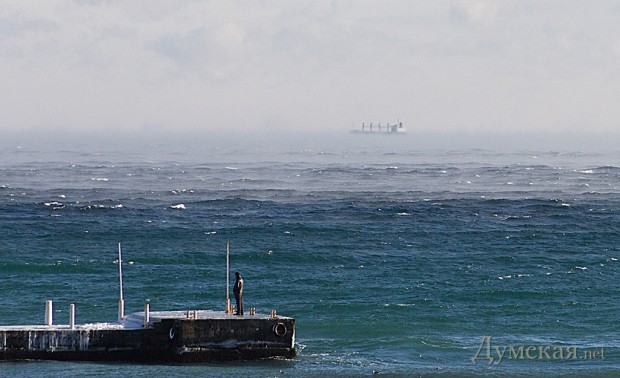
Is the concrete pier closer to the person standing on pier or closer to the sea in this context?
the person standing on pier

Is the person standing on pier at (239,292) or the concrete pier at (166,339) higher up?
the person standing on pier at (239,292)

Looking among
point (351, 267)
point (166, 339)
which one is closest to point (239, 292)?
point (166, 339)

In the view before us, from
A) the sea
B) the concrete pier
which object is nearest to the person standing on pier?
the concrete pier

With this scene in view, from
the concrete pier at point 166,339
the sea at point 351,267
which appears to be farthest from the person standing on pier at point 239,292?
the sea at point 351,267

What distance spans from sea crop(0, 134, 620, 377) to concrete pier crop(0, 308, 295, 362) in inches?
23.4

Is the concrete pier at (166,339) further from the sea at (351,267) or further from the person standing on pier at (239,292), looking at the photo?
the sea at (351,267)

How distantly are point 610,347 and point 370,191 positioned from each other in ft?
227

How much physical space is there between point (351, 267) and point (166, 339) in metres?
26.6

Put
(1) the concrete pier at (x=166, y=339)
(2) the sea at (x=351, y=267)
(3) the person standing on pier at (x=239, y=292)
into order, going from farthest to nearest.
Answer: (2) the sea at (x=351, y=267) < (3) the person standing on pier at (x=239, y=292) < (1) the concrete pier at (x=166, y=339)

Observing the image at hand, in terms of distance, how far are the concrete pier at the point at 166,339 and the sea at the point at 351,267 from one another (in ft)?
1.95

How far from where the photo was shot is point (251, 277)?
2569 inches

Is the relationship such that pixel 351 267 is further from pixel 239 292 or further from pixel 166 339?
pixel 166 339

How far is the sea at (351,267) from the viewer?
4709 cm

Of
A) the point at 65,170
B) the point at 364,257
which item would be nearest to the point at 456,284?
the point at 364,257
